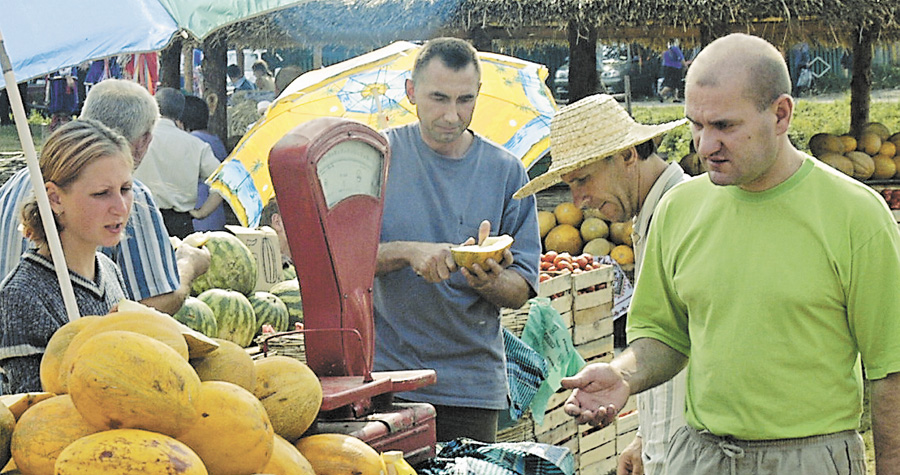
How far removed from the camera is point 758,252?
2459 mm

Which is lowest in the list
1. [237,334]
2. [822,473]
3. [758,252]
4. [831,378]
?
[237,334]

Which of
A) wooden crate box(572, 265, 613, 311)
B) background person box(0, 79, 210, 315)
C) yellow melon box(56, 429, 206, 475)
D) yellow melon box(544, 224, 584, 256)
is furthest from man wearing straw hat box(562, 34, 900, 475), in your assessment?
yellow melon box(544, 224, 584, 256)

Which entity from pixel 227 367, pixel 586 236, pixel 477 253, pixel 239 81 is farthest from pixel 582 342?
pixel 239 81

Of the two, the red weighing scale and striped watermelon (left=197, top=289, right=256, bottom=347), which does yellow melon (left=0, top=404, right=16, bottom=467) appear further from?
striped watermelon (left=197, top=289, right=256, bottom=347)

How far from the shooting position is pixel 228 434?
1695 mm

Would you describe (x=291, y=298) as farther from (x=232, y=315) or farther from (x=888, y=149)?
(x=888, y=149)

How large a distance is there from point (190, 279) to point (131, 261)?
43 cm

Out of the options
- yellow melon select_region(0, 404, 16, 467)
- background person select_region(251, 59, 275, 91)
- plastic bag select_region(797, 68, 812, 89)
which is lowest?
plastic bag select_region(797, 68, 812, 89)

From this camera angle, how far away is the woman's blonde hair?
2.69 meters

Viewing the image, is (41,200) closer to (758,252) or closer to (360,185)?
(360,185)

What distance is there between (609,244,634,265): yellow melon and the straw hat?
5.31 meters

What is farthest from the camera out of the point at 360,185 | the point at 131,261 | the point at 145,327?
the point at 131,261

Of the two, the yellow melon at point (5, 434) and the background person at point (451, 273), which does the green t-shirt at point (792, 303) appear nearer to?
the background person at point (451, 273)

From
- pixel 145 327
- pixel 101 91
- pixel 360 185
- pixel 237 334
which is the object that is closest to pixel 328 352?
pixel 360 185
